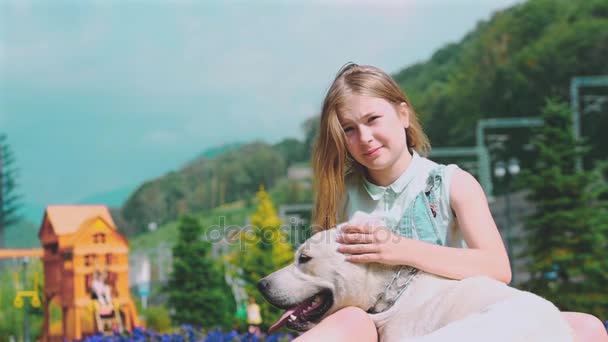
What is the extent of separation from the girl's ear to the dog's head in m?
0.58

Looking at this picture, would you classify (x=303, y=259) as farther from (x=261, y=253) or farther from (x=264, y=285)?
(x=261, y=253)

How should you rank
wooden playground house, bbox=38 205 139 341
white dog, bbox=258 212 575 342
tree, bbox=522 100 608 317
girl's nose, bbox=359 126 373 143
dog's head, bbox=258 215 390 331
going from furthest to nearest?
tree, bbox=522 100 608 317, wooden playground house, bbox=38 205 139 341, girl's nose, bbox=359 126 373 143, dog's head, bbox=258 215 390 331, white dog, bbox=258 212 575 342

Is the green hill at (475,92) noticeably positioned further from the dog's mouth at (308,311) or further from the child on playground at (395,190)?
the dog's mouth at (308,311)

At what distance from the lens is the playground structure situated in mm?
5871

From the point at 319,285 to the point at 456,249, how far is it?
1.38ft

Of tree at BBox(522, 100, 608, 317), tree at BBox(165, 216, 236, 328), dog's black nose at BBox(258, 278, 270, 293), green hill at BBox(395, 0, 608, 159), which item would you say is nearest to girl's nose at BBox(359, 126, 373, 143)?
dog's black nose at BBox(258, 278, 270, 293)

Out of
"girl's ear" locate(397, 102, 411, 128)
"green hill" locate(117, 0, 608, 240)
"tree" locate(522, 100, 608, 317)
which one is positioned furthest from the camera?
"green hill" locate(117, 0, 608, 240)

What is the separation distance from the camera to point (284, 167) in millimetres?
23109

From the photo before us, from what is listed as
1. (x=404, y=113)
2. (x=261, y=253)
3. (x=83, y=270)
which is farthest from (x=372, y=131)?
(x=261, y=253)

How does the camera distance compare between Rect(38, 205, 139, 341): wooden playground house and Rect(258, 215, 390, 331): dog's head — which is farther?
Rect(38, 205, 139, 341): wooden playground house

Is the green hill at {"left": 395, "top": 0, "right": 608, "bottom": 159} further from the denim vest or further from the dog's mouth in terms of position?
the dog's mouth

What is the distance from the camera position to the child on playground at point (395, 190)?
2064mm

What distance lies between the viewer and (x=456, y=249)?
6.95ft

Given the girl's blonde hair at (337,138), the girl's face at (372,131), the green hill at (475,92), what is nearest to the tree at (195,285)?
the green hill at (475,92)
